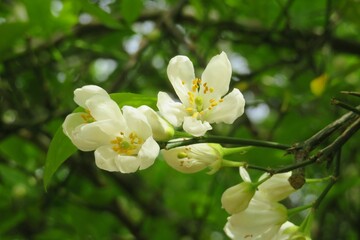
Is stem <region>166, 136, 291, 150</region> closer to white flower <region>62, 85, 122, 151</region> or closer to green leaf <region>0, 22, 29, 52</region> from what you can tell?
white flower <region>62, 85, 122, 151</region>

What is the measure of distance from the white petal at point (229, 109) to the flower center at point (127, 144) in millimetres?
134

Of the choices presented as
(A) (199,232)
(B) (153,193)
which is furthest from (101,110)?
(B) (153,193)

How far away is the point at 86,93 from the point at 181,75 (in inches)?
7.2

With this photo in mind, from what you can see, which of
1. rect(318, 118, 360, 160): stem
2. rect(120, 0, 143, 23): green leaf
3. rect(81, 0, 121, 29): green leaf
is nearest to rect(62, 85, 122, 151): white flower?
rect(318, 118, 360, 160): stem

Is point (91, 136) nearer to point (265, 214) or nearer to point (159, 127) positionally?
point (159, 127)

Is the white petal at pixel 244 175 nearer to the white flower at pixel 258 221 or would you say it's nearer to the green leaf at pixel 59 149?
the white flower at pixel 258 221

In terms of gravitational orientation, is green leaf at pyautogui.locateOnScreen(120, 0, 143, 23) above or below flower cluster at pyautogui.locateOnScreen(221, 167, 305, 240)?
below

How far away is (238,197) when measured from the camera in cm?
111

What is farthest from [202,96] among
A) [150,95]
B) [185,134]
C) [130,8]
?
[150,95]

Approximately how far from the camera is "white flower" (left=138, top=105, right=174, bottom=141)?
1072 millimetres

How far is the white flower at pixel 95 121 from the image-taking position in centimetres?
109

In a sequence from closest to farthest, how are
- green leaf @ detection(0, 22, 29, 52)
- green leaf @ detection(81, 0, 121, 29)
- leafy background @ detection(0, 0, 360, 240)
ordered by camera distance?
green leaf @ detection(81, 0, 121, 29) < green leaf @ detection(0, 22, 29, 52) < leafy background @ detection(0, 0, 360, 240)

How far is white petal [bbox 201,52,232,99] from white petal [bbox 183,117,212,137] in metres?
0.12

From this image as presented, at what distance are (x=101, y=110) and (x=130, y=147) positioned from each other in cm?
8
